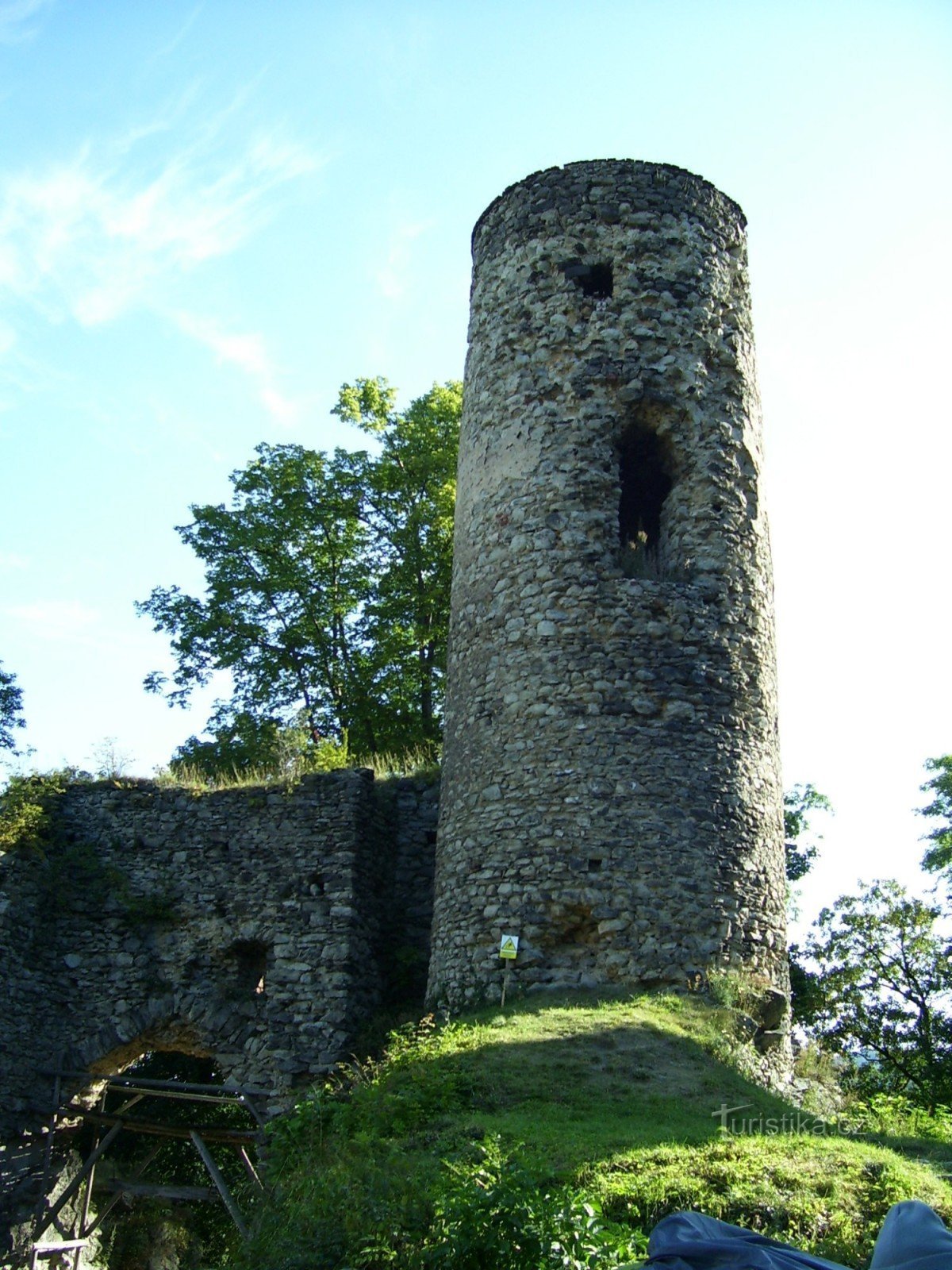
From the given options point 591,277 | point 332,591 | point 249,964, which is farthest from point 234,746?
point 591,277

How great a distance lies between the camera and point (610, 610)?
33.7ft

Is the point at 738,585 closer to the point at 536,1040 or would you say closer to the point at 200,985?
the point at 536,1040

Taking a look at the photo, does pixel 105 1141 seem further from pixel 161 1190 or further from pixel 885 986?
pixel 885 986

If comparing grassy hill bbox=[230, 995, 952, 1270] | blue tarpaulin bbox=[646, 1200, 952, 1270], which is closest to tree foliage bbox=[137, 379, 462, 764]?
grassy hill bbox=[230, 995, 952, 1270]

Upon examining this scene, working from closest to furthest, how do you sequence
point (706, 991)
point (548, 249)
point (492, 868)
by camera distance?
point (706, 991) → point (492, 868) → point (548, 249)

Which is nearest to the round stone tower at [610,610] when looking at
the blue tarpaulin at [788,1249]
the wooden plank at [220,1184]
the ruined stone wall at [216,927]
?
the ruined stone wall at [216,927]

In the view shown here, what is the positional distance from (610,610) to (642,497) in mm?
1958

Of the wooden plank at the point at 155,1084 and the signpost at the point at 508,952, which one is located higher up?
the signpost at the point at 508,952

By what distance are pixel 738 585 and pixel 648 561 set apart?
876 mm

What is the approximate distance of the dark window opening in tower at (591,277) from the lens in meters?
11.5

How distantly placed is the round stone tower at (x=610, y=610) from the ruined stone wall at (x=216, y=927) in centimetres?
135

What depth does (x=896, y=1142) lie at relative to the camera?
7.71 m

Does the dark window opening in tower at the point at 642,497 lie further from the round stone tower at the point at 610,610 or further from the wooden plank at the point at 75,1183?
the wooden plank at the point at 75,1183

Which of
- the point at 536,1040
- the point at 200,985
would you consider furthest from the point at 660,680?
the point at 200,985
